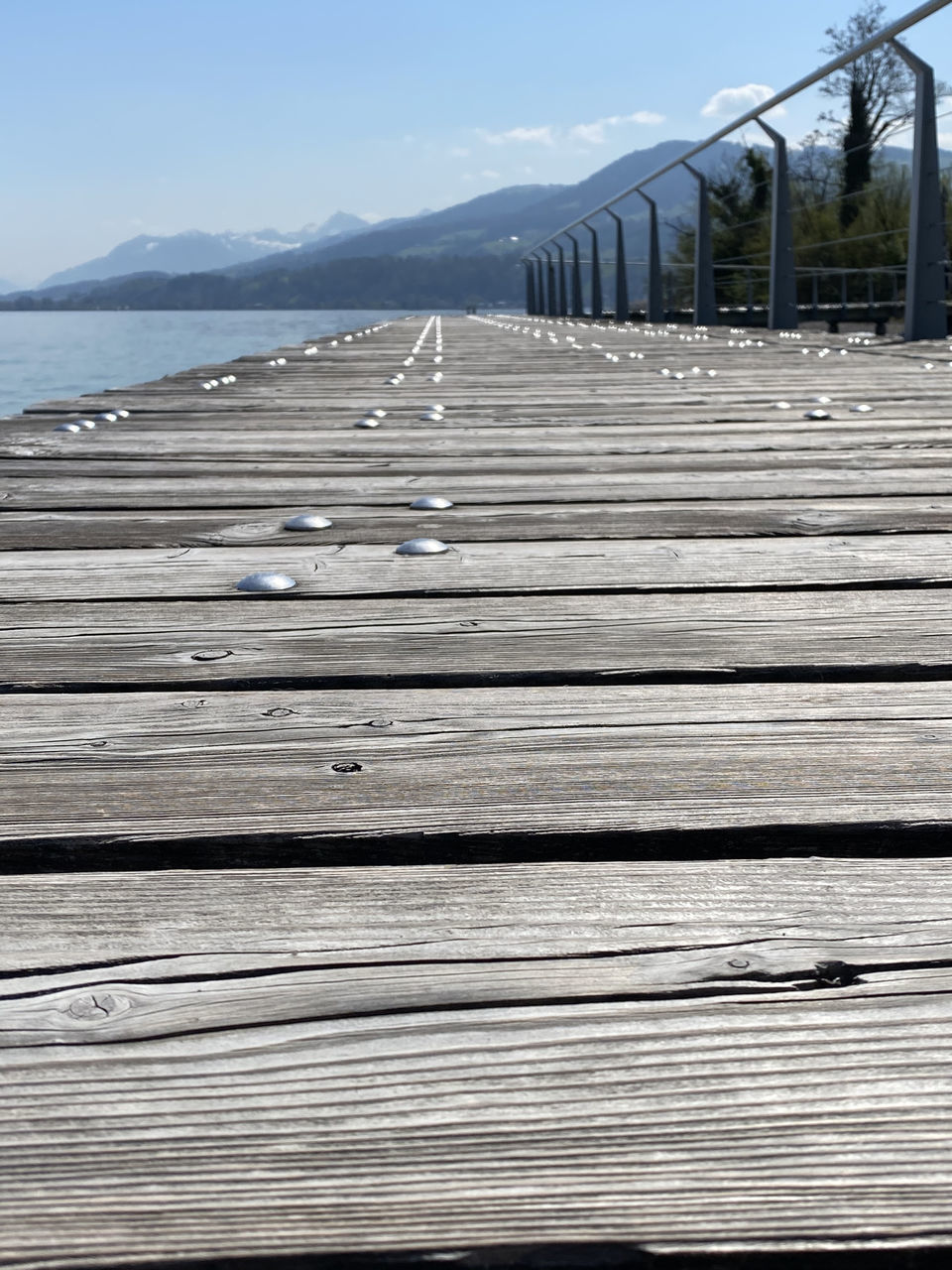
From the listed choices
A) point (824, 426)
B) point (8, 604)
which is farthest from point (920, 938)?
point (824, 426)

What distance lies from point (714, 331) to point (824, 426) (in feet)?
22.4

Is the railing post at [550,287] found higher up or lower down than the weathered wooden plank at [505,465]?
higher up

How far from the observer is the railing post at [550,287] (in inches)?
1001

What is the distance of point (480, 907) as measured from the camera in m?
0.76

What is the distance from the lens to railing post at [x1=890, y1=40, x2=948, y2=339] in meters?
5.95

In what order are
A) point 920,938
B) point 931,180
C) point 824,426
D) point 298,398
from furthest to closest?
point 931,180 → point 298,398 → point 824,426 → point 920,938

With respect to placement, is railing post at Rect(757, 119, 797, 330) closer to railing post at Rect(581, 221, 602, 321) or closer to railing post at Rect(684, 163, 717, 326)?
railing post at Rect(684, 163, 717, 326)

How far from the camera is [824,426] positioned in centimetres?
329

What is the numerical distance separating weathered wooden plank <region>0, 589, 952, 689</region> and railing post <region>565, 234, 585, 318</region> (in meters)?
20.0

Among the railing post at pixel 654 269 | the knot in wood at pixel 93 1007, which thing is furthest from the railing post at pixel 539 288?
the knot in wood at pixel 93 1007

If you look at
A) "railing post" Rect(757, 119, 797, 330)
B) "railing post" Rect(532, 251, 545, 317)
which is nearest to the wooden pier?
"railing post" Rect(757, 119, 797, 330)

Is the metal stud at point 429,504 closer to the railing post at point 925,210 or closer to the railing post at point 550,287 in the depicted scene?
the railing post at point 925,210

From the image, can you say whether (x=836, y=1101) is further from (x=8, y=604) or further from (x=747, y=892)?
(x=8, y=604)

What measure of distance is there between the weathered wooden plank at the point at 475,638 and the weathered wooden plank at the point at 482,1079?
1.57 feet
